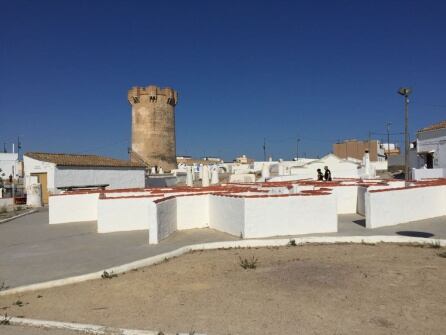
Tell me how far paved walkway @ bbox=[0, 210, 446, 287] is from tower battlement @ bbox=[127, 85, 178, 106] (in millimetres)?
39042

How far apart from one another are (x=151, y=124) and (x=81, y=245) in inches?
1682

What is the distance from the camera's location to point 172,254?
9133 millimetres

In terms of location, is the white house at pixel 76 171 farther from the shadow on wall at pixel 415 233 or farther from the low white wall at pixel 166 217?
the shadow on wall at pixel 415 233

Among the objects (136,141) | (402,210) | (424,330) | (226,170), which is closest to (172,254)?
(424,330)

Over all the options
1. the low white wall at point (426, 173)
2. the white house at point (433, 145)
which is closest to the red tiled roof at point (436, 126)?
the white house at point (433, 145)

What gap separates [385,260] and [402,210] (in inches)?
181

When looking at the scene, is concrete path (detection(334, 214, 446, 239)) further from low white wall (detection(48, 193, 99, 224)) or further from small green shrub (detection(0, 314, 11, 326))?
low white wall (detection(48, 193, 99, 224))

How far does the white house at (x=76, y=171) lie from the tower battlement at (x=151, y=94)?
25.2 metres

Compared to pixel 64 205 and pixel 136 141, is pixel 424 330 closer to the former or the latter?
pixel 64 205

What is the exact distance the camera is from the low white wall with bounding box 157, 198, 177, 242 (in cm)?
1053

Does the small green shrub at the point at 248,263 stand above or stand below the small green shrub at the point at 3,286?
above

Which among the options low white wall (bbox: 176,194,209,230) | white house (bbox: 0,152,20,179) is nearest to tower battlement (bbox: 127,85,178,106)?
white house (bbox: 0,152,20,179)

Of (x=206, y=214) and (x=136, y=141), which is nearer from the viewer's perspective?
(x=206, y=214)

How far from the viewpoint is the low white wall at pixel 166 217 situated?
415 inches
